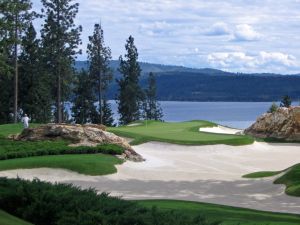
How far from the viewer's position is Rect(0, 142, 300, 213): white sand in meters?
18.7

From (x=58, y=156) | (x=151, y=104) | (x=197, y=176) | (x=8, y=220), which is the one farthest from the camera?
(x=151, y=104)

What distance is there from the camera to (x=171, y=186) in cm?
2094

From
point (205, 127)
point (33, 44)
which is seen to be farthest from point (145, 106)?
point (205, 127)

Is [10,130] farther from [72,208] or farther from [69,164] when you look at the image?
[72,208]

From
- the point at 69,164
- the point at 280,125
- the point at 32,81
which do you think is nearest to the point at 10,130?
the point at 69,164

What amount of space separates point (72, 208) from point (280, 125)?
31489mm

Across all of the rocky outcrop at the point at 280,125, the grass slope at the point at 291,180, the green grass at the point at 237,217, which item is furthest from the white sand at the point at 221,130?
the green grass at the point at 237,217

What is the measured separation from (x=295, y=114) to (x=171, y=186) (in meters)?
20.1

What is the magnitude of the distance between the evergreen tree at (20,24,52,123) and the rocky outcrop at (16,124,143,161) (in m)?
36.3

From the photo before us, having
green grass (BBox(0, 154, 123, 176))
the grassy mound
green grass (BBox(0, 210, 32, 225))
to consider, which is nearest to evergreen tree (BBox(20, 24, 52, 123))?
the grassy mound

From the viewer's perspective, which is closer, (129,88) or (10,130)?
(10,130)

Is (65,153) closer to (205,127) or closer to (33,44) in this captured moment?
(205,127)

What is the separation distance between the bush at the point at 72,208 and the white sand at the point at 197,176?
7.89 meters

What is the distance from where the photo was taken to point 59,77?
5875 cm
